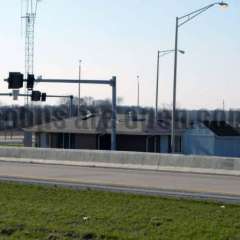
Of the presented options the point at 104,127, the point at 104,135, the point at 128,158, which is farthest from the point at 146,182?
the point at 104,127

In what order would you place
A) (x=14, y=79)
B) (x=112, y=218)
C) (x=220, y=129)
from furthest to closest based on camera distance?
(x=220, y=129) < (x=14, y=79) < (x=112, y=218)

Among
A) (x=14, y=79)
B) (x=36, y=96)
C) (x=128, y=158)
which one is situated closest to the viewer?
(x=128, y=158)

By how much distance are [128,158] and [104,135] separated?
18.6 m

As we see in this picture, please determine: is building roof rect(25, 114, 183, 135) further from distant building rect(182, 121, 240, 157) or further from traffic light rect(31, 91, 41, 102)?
traffic light rect(31, 91, 41, 102)

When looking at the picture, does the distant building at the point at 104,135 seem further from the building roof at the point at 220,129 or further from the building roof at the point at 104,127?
the building roof at the point at 220,129

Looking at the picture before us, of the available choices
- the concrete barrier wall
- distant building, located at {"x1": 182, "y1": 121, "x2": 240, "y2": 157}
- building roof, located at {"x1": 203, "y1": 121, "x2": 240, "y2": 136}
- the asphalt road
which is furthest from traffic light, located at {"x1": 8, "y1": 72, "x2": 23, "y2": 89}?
building roof, located at {"x1": 203, "y1": 121, "x2": 240, "y2": 136}

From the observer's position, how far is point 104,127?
2021 inches

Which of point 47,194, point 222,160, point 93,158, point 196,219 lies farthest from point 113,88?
point 196,219

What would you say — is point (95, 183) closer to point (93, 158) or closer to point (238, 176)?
point (238, 176)

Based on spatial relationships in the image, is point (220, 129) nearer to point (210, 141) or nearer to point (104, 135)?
point (210, 141)

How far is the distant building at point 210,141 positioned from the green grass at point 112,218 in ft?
115

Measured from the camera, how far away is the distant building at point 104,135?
49.6m

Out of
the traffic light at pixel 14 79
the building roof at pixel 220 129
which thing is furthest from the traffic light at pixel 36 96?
the building roof at pixel 220 129

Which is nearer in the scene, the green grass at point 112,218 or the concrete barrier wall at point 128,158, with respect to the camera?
the green grass at point 112,218
